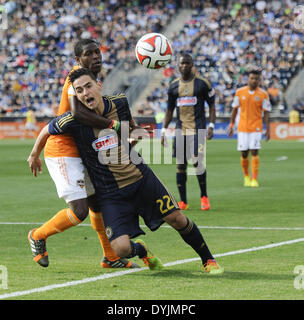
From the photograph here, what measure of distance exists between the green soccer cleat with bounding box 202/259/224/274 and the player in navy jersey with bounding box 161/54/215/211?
567 centimetres

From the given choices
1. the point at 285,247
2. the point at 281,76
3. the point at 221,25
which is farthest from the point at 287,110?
the point at 285,247

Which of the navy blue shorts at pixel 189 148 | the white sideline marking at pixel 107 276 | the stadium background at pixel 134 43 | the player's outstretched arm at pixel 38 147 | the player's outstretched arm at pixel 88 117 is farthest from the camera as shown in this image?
the stadium background at pixel 134 43

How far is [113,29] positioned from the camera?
46.9 m

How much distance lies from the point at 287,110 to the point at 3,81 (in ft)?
57.3

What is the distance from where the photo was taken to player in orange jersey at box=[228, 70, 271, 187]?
16.3m

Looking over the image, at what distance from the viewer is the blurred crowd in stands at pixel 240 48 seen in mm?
40219

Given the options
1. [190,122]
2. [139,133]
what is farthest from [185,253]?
[190,122]

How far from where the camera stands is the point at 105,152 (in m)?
6.85

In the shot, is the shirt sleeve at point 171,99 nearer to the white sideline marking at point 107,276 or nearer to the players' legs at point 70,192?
the white sideline marking at point 107,276

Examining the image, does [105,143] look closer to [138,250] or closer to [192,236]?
[138,250]

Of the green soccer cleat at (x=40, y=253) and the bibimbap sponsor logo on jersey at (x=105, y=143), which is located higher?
the bibimbap sponsor logo on jersey at (x=105, y=143)

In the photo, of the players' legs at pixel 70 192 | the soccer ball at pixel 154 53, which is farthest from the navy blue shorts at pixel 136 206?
the soccer ball at pixel 154 53

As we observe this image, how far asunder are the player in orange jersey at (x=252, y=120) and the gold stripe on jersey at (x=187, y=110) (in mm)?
3470

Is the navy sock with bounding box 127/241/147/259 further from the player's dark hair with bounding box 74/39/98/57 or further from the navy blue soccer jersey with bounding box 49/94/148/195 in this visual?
the player's dark hair with bounding box 74/39/98/57
